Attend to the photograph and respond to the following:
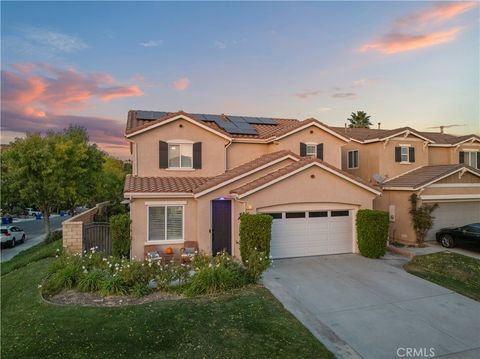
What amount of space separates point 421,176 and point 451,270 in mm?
7797

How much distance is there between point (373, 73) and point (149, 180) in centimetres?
1480

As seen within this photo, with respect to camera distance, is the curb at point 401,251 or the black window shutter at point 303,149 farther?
the black window shutter at point 303,149

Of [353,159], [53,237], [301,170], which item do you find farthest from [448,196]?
[53,237]

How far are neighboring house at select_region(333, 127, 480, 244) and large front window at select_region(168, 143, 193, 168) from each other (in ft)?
39.6

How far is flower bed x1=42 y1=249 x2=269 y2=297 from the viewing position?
31.4 ft

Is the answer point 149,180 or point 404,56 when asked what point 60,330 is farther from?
point 404,56

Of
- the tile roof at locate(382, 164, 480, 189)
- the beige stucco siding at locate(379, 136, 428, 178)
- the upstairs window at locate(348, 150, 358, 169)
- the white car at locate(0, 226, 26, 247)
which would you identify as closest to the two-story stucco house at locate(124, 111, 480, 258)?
the tile roof at locate(382, 164, 480, 189)

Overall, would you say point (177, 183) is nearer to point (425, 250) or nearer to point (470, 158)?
point (425, 250)

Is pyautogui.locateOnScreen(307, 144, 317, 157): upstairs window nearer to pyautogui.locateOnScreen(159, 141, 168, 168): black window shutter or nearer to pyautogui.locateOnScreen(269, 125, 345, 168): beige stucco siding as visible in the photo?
pyautogui.locateOnScreen(269, 125, 345, 168): beige stucco siding

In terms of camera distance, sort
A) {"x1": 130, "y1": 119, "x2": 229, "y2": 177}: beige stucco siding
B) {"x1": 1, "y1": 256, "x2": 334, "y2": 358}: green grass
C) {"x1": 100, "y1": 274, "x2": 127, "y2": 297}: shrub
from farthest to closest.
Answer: {"x1": 130, "y1": 119, "x2": 229, "y2": 177}: beige stucco siding
{"x1": 100, "y1": 274, "x2": 127, "y2": 297}: shrub
{"x1": 1, "y1": 256, "x2": 334, "y2": 358}: green grass

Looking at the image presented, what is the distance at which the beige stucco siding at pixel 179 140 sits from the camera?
53.5 feet

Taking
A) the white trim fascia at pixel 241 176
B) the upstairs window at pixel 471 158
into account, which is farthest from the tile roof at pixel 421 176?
the white trim fascia at pixel 241 176

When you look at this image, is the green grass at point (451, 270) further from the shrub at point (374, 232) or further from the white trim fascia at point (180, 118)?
the white trim fascia at point (180, 118)

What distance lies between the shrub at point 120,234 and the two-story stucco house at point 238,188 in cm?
38
